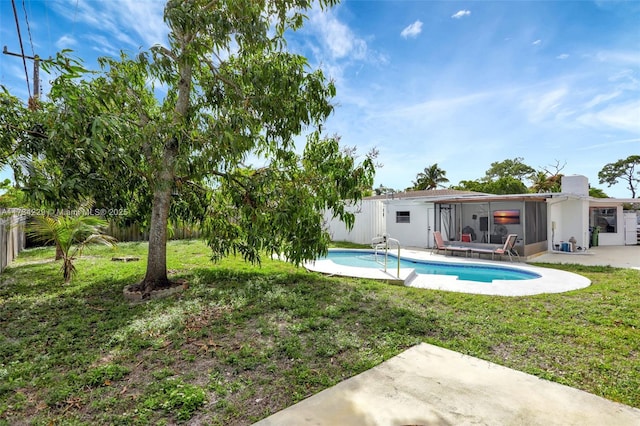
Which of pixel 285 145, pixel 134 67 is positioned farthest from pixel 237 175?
pixel 134 67

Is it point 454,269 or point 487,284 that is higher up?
point 487,284

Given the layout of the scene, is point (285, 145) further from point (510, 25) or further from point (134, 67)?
point (510, 25)

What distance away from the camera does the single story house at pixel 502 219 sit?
44.4 ft

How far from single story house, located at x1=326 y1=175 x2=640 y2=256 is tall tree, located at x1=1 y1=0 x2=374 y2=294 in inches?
308

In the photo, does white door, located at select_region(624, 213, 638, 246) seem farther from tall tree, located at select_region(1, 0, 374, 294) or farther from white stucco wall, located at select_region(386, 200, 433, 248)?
tall tree, located at select_region(1, 0, 374, 294)

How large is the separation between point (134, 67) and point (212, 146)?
2685 millimetres

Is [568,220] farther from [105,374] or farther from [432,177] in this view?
[432,177]

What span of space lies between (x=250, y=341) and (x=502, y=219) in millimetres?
13879

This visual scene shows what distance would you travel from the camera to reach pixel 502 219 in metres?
14.4

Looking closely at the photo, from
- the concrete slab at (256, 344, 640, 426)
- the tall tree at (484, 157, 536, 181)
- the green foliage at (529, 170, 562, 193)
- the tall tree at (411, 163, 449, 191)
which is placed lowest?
the concrete slab at (256, 344, 640, 426)

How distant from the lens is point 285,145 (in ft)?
21.6

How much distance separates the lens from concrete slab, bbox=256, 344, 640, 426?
259 centimetres

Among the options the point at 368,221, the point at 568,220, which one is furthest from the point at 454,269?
the point at 568,220

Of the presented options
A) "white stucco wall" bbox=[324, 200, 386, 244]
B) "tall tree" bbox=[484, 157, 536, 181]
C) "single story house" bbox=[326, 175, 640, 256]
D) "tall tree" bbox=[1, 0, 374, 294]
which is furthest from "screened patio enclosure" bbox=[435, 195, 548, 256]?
"tall tree" bbox=[484, 157, 536, 181]
